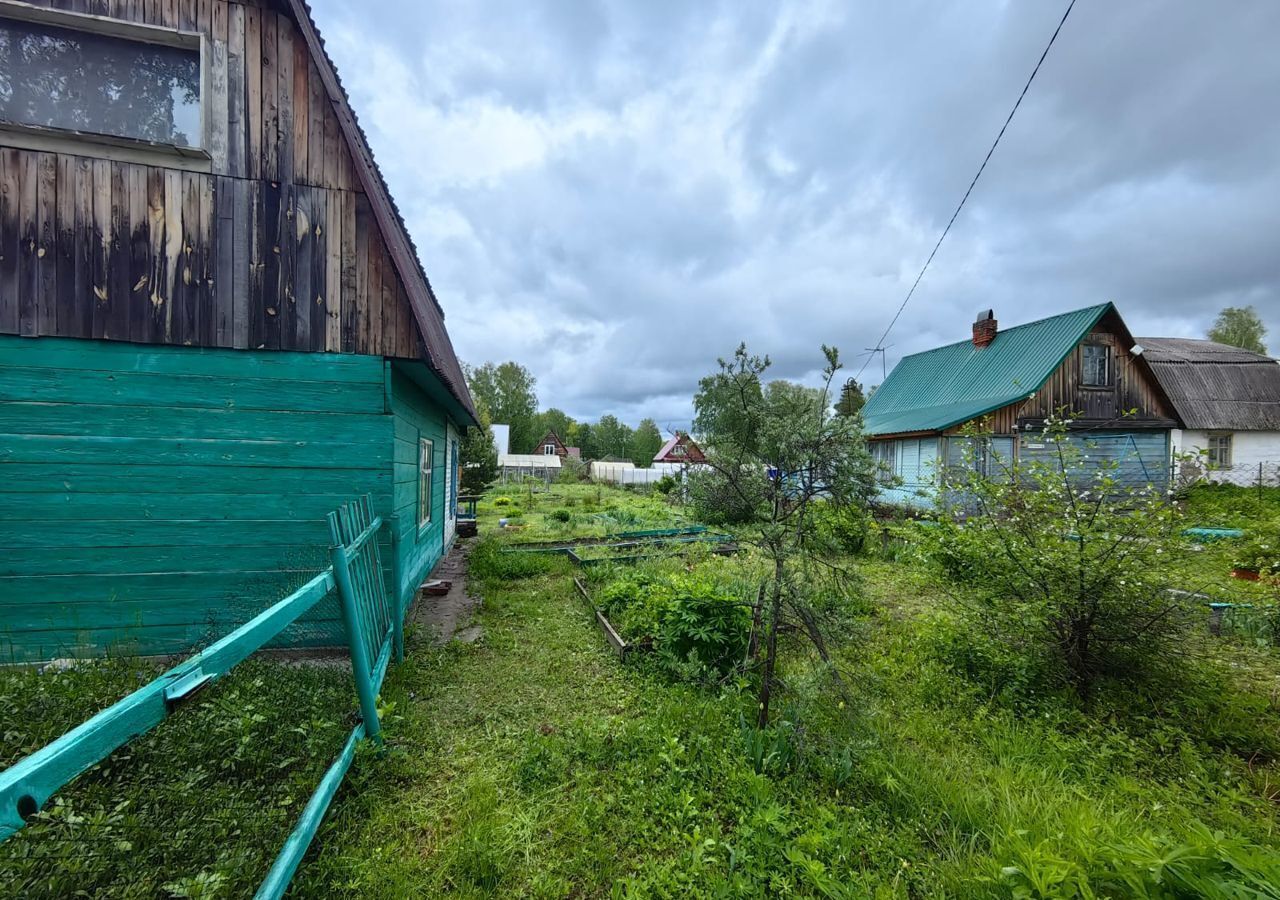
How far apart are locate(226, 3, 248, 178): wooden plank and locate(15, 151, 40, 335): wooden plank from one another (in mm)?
1348

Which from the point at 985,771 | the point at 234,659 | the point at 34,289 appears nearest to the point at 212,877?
the point at 234,659

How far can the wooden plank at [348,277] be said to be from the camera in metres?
4.28

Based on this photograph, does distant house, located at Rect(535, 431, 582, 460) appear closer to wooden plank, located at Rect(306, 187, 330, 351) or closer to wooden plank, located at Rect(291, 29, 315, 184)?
wooden plank, located at Rect(306, 187, 330, 351)

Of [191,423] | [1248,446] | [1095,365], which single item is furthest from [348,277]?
[1248,446]

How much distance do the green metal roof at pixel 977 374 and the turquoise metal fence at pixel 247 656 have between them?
13172mm

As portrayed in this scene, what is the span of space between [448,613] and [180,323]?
3819 millimetres

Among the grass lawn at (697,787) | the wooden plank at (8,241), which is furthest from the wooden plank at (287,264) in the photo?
the grass lawn at (697,787)

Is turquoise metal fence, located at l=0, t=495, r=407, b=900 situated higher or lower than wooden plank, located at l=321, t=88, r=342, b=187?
lower

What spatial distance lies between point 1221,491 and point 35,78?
23191 millimetres

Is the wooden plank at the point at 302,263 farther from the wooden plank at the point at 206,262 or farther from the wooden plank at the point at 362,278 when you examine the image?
the wooden plank at the point at 206,262

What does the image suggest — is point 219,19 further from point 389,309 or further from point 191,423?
point 191,423

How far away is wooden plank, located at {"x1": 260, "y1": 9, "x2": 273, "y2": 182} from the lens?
4129 mm

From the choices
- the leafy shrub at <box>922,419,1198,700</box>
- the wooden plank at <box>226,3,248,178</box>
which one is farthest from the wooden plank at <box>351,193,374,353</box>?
the leafy shrub at <box>922,419,1198,700</box>

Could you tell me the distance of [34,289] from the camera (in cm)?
385
